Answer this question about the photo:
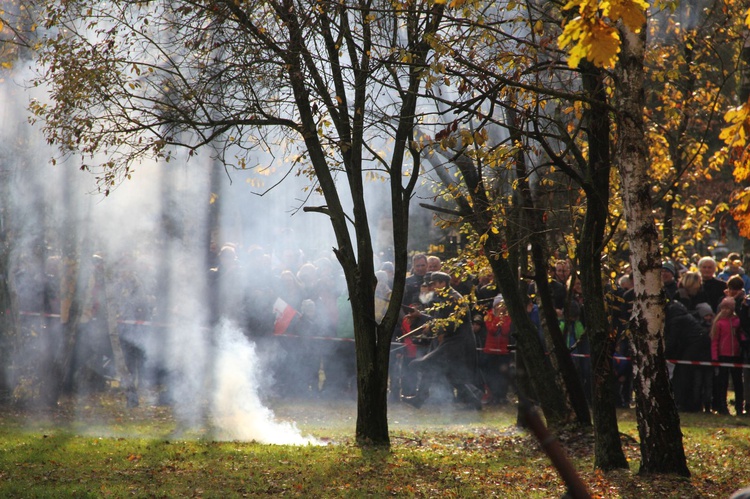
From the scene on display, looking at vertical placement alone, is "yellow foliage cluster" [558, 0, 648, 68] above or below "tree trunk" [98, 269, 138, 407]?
above

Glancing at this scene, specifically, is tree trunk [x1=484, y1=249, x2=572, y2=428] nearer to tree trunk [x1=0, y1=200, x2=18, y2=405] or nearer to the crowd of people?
the crowd of people

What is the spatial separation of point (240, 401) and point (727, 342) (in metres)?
7.68

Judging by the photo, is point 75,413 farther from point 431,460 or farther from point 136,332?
point 431,460

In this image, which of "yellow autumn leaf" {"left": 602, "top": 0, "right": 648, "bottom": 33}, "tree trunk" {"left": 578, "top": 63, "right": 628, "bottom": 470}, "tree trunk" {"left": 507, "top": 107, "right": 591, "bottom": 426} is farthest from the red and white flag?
"yellow autumn leaf" {"left": 602, "top": 0, "right": 648, "bottom": 33}

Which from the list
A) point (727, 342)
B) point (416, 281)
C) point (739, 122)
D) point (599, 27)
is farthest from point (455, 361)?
point (599, 27)

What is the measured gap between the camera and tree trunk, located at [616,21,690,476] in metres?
7.50

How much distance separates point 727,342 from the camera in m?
13.4

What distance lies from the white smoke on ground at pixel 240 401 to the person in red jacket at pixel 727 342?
6673mm

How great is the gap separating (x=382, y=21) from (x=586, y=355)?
7.04m

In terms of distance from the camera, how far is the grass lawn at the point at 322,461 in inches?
293

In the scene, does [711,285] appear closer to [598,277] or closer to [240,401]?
[598,277]

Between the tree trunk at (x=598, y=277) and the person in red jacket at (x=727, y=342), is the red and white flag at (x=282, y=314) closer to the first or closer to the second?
the person in red jacket at (x=727, y=342)

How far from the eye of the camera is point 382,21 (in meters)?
9.90

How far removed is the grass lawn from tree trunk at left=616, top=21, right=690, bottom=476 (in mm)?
407
